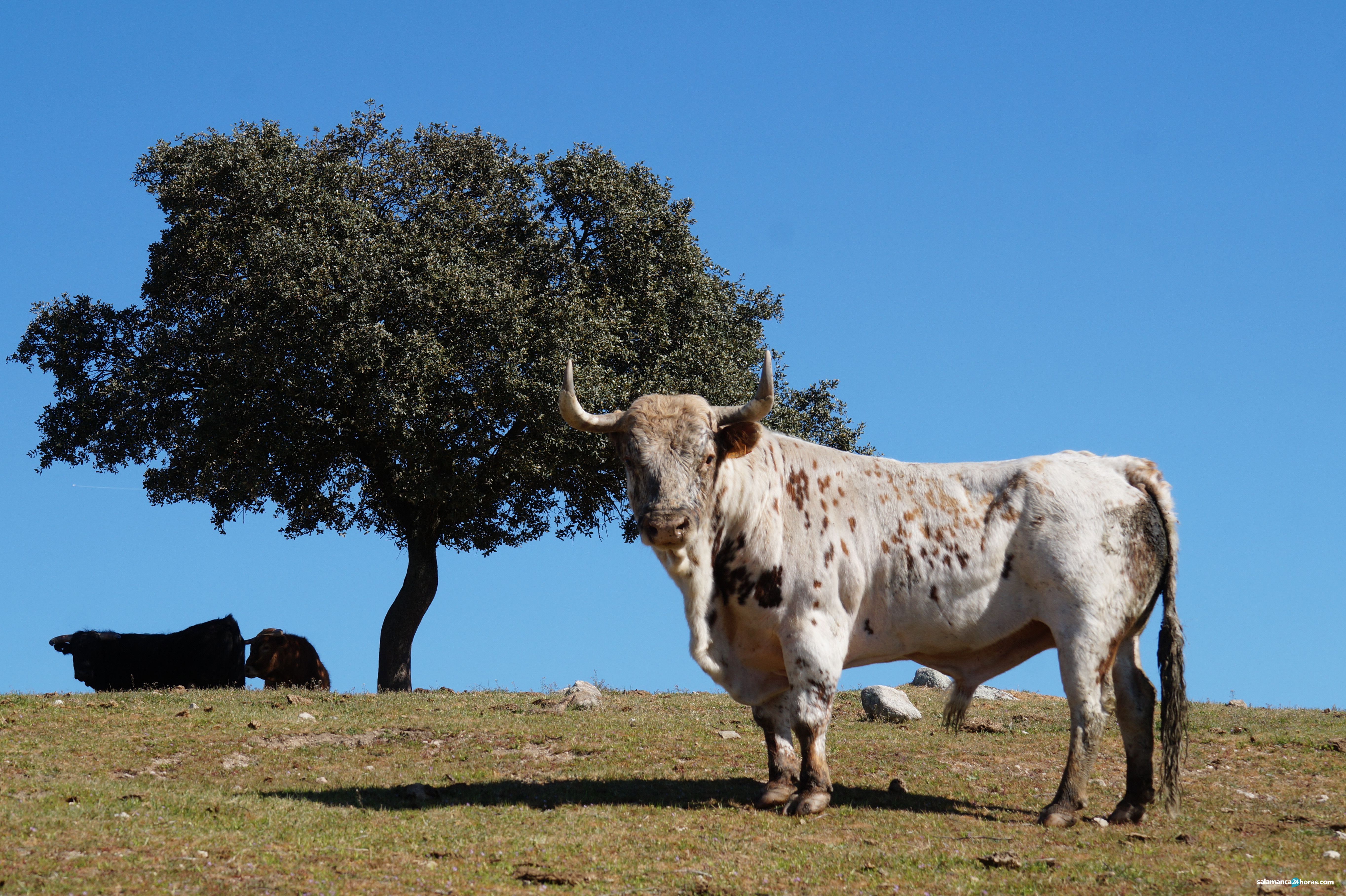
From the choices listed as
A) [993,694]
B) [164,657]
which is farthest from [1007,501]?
[164,657]

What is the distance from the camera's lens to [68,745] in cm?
1535

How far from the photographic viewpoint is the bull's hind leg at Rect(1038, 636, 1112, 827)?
10922mm

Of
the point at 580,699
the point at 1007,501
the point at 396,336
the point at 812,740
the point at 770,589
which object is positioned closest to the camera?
the point at 812,740

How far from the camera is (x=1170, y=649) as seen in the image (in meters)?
11.8

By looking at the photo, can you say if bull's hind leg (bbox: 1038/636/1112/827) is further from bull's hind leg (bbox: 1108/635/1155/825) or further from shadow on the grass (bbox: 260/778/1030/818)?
shadow on the grass (bbox: 260/778/1030/818)

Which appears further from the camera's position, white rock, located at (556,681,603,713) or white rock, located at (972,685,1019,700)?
white rock, located at (972,685,1019,700)

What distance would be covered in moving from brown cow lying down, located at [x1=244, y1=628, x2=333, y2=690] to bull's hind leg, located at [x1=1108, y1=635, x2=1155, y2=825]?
19.3 meters

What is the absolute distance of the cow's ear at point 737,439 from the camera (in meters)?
11.4

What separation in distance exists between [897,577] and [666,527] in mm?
2444

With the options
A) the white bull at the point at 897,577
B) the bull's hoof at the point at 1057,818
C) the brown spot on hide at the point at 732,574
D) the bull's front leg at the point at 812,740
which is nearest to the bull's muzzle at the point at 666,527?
the white bull at the point at 897,577

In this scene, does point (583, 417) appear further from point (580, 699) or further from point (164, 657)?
point (164, 657)

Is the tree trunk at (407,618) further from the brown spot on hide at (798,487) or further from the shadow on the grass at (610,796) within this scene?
the brown spot on hide at (798,487)

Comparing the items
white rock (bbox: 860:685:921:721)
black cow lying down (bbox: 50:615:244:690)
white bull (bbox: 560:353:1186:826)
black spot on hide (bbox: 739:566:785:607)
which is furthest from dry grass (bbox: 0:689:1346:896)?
black cow lying down (bbox: 50:615:244:690)

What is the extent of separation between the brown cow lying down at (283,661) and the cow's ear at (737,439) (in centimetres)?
1798
